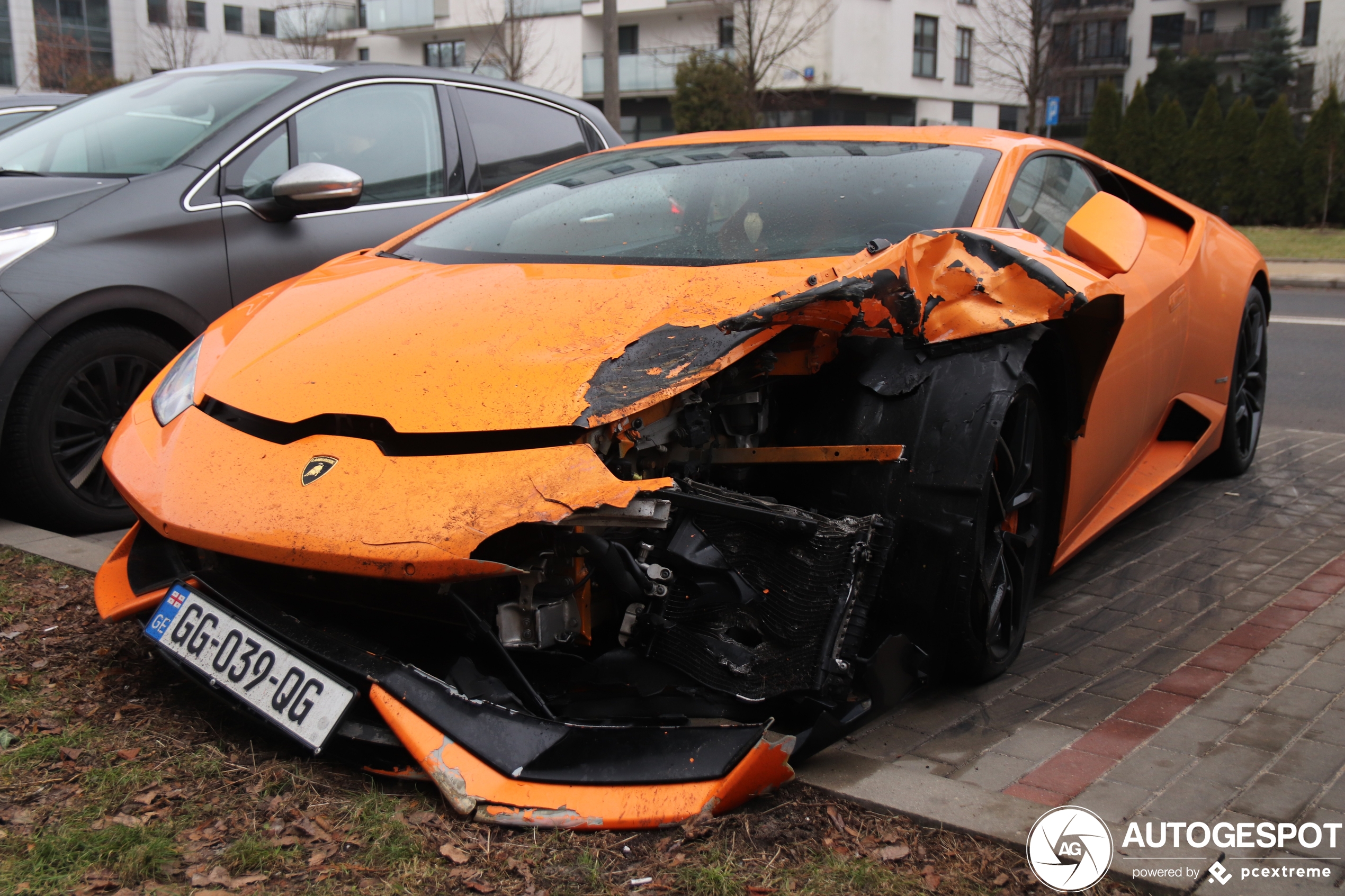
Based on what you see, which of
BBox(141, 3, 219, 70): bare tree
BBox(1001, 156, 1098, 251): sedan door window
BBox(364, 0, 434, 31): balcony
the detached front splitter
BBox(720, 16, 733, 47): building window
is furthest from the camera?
BBox(364, 0, 434, 31): balcony

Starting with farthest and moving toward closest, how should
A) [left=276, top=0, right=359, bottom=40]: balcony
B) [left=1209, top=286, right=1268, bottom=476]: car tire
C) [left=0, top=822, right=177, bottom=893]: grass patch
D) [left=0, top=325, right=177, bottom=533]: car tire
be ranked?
[left=276, top=0, right=359, bottom=40]: balcony → [left=1209, top=286, right=1268, bottom=476]: car tire → [left=0, top=325, right=177, bottom=533]: car tire → [left=0, top=822, right=177, bottom=893]: grass patch

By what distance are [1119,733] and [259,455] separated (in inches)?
80.0

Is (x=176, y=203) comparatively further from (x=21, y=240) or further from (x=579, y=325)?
(x=579, y=325)

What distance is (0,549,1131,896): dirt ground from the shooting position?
205cm

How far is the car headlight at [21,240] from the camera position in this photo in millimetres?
3816

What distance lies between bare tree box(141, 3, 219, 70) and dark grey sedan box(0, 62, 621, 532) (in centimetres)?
3230

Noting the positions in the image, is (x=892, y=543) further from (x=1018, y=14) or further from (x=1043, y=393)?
(x=1018, y=14)

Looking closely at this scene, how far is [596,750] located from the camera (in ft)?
7.45

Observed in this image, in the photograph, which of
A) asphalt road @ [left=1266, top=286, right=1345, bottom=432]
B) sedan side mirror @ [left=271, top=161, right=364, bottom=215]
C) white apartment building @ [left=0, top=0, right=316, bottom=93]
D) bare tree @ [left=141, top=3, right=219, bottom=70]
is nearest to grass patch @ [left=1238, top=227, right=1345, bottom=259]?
asphalt road @ [left=1266, top=286, right=1345, bottom=432]

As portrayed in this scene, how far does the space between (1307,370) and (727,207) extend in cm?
660

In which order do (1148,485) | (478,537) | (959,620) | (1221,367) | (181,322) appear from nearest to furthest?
(478,537) < (959,620) < (1148,485) < (181,322) < (1221,367)

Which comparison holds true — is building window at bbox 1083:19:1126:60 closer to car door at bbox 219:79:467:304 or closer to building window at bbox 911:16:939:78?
building window at bbox 911:16:939:78

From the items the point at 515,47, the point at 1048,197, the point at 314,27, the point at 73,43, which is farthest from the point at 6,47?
the point at 1048,197

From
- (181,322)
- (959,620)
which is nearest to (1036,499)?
(959,620)
